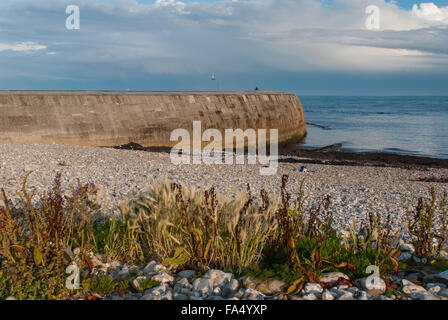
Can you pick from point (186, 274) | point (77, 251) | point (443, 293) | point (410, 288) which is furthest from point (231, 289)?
point (443, 293)

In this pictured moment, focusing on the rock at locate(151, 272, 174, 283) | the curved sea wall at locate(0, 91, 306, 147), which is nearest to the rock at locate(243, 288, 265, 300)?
the rock at locate(151, 272, 174, 283)

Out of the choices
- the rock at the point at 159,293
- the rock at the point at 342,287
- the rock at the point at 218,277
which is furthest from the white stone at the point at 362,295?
the rock at the point at 159,293

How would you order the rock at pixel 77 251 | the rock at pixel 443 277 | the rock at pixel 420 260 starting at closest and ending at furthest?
the rock at pixel 443 277, the rock at pixel 77 251, the rock at pixel 420 260

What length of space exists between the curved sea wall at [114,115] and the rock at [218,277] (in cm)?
1683

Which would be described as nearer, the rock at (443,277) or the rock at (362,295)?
the rock at (362,295)

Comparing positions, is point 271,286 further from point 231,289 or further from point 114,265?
point 114,265

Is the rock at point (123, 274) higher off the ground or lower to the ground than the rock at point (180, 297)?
higher

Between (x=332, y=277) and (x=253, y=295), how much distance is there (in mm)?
841

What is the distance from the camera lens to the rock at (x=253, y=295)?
3.53 m

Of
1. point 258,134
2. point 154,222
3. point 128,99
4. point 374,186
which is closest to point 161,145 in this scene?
point 128,99

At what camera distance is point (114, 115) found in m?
20.8

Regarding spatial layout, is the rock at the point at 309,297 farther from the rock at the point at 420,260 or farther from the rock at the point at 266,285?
the rock at the point at 420,260

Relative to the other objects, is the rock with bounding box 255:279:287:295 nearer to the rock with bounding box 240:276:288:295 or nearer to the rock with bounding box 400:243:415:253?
the rock with bounding box 240:276:288:295
